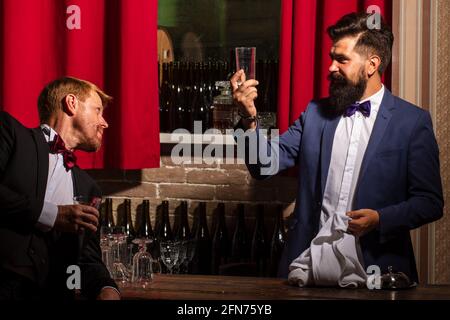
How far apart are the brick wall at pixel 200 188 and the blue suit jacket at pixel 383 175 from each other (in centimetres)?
50

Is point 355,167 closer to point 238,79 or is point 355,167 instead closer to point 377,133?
point 377,133

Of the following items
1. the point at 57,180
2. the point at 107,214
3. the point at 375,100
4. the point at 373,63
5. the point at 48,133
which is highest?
the point at 373,63

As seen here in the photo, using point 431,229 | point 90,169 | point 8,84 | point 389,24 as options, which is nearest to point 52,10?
point 8,84

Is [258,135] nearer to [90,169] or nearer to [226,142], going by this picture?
[226,142]

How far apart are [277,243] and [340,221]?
73cm

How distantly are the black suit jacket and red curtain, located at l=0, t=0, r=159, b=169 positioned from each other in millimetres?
830

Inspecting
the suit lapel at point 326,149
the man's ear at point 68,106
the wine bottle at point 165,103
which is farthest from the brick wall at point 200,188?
the man's ear at point 68,106

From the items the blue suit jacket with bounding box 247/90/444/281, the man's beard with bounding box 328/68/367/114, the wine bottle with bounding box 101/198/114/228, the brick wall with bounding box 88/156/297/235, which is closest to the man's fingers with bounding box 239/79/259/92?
the blue suit jacket with bounding box 247/90/444/281

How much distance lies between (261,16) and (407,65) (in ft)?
2.78

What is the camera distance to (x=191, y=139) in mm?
2908

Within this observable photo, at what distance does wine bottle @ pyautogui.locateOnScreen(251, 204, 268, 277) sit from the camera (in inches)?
116

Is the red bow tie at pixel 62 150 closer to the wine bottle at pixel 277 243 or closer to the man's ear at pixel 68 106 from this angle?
the man's ear at pixel 68 106

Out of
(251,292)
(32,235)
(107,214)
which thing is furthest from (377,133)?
(107,214)

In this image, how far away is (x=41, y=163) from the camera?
1.98 meters
